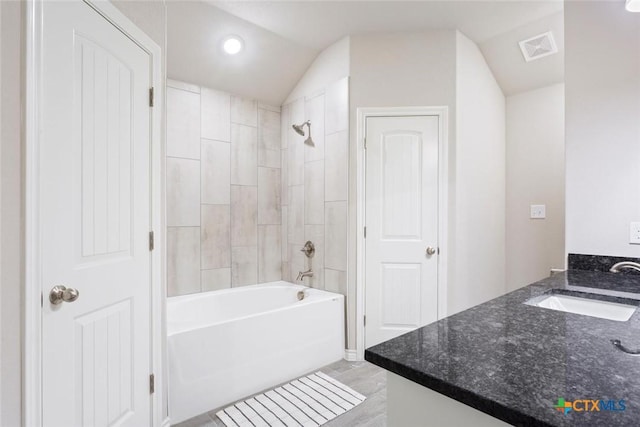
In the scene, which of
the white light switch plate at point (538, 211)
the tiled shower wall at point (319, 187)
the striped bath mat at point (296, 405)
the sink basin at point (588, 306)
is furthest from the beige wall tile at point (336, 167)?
the white light switch plate at point (538, 211)

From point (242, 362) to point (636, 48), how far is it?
280 cm

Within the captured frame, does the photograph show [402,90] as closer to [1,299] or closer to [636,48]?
[636,48]

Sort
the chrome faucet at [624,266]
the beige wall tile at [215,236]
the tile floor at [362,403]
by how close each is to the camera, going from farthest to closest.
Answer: the beige wall tile at [215,236]
the tile floor at [362,403]
the chrome faucet at [624,266]

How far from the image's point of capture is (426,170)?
2791 mm

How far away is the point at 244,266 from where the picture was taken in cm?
334

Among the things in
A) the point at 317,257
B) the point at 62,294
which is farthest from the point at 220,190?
the point at 62,294

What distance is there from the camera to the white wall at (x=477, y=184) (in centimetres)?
277

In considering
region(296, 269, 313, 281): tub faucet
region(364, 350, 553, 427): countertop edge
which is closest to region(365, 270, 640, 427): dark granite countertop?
region(364, 350, 553, 427): countertop edge

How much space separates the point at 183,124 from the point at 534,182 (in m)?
3.24

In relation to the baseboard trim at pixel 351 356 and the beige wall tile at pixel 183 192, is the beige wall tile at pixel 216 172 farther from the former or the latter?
the baseboard trim at pixel 351 356

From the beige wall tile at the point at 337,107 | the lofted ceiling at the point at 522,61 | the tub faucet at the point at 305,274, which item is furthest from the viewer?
the tub faucet at the point at 305,274

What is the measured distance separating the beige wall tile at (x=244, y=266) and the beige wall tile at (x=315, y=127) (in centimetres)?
105

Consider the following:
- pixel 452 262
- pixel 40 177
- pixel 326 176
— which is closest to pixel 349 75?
pixel 326 176

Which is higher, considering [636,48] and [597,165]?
[636,48]
